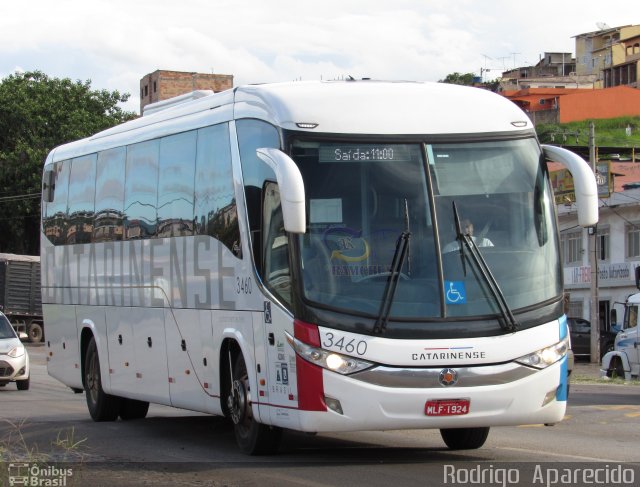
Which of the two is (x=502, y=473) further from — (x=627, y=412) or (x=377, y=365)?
(x=627, y=412)

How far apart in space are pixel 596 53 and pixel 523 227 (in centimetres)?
11756

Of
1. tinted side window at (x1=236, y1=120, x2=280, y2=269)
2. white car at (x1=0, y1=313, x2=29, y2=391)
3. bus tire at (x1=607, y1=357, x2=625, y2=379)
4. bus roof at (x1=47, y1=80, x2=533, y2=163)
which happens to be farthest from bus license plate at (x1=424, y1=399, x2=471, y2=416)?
bus tire at (x1=607, y1=357, x2=625, y2=379)

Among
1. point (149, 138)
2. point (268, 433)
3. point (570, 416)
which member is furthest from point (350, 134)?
point (570, 416)

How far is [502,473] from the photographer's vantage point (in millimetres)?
9969

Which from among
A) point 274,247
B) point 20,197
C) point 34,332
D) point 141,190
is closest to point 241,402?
point 274,247

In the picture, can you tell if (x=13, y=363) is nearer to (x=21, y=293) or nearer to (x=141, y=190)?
(x=141, y=190)

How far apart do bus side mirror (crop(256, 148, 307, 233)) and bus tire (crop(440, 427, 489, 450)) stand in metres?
3.06

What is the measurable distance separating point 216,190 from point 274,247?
1.73 m

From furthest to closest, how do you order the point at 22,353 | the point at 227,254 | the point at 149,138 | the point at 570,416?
the point at 22,353, the point at 570,416, the point at 149,138, the point at 227,254

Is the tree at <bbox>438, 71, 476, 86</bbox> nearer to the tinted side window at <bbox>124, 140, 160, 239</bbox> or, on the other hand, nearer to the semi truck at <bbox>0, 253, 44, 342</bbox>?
the semi truck at <bbox>0, 253, 44, 342</bbox>

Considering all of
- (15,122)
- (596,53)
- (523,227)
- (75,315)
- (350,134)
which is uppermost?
(596,53)

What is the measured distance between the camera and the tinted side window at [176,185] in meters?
13.1

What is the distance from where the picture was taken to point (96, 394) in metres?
16.5

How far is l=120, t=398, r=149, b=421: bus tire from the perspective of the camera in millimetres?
16609
